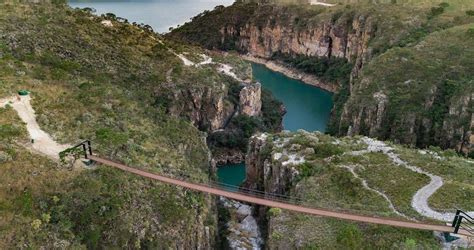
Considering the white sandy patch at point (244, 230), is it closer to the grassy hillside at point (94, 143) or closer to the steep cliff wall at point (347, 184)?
the steep cliff wall at point (347, 184)

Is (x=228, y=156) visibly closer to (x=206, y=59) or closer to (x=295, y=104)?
(x=206, y=59)

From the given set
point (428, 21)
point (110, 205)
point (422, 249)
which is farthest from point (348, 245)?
point (428, 21)

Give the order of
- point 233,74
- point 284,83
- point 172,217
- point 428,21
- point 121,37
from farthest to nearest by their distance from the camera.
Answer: point 284,83
point 428,21
point 233,74
point 121,37
point 172,217

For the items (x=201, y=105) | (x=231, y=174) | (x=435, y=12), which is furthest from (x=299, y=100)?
(x=231, y=174)

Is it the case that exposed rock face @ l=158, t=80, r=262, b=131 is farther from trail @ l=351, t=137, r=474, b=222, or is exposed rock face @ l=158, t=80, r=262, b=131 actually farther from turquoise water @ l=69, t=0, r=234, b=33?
turquoise water @ l=69, t=0, r=234, b=33

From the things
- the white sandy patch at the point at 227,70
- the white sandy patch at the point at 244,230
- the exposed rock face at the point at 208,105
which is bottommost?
the white sandy patch at the point at 244,230

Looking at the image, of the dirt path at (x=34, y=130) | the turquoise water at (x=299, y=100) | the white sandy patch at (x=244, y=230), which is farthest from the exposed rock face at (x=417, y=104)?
the dirt path at (x=34, y=130)

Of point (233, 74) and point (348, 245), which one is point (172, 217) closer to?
point (348, 245)
